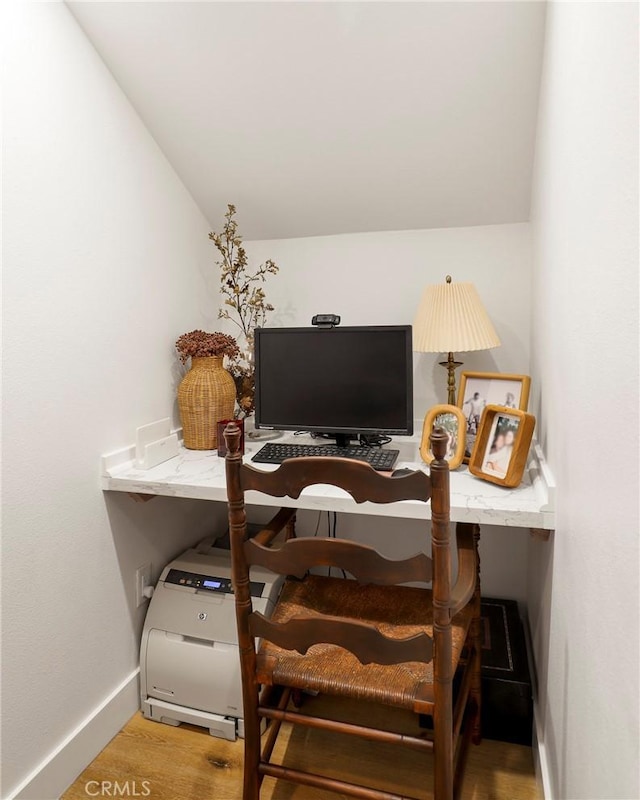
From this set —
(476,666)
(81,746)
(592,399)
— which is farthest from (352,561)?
(81,746)

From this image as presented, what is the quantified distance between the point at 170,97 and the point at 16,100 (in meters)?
0.55

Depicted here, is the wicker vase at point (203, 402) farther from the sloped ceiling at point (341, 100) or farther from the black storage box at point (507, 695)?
the black storage box at point (507, 695)

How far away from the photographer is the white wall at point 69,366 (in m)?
1.25

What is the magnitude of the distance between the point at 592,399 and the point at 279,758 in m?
1.45

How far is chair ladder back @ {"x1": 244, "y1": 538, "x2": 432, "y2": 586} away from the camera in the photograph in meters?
1.01

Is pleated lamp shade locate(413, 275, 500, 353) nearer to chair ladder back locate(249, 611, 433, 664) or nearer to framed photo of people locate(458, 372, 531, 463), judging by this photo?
framed photo of people locate(458, 372, 531, 463)

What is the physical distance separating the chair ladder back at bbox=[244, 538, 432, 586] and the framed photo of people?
66 cm

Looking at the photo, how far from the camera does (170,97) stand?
164cm

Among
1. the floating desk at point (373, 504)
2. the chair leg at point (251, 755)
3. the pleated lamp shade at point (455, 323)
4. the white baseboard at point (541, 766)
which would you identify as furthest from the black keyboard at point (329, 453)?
the white baseboard at point (541, 766)

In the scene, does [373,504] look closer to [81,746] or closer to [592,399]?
[592,399]

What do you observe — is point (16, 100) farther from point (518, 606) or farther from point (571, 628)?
point (518, 606)

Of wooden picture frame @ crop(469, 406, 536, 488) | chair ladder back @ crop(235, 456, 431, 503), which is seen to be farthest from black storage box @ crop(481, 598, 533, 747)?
chair ladder back @ crop(235, 456, 431, 503)

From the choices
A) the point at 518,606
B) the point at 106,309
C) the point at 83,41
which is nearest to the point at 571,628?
the point at 518,606

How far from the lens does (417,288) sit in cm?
205
